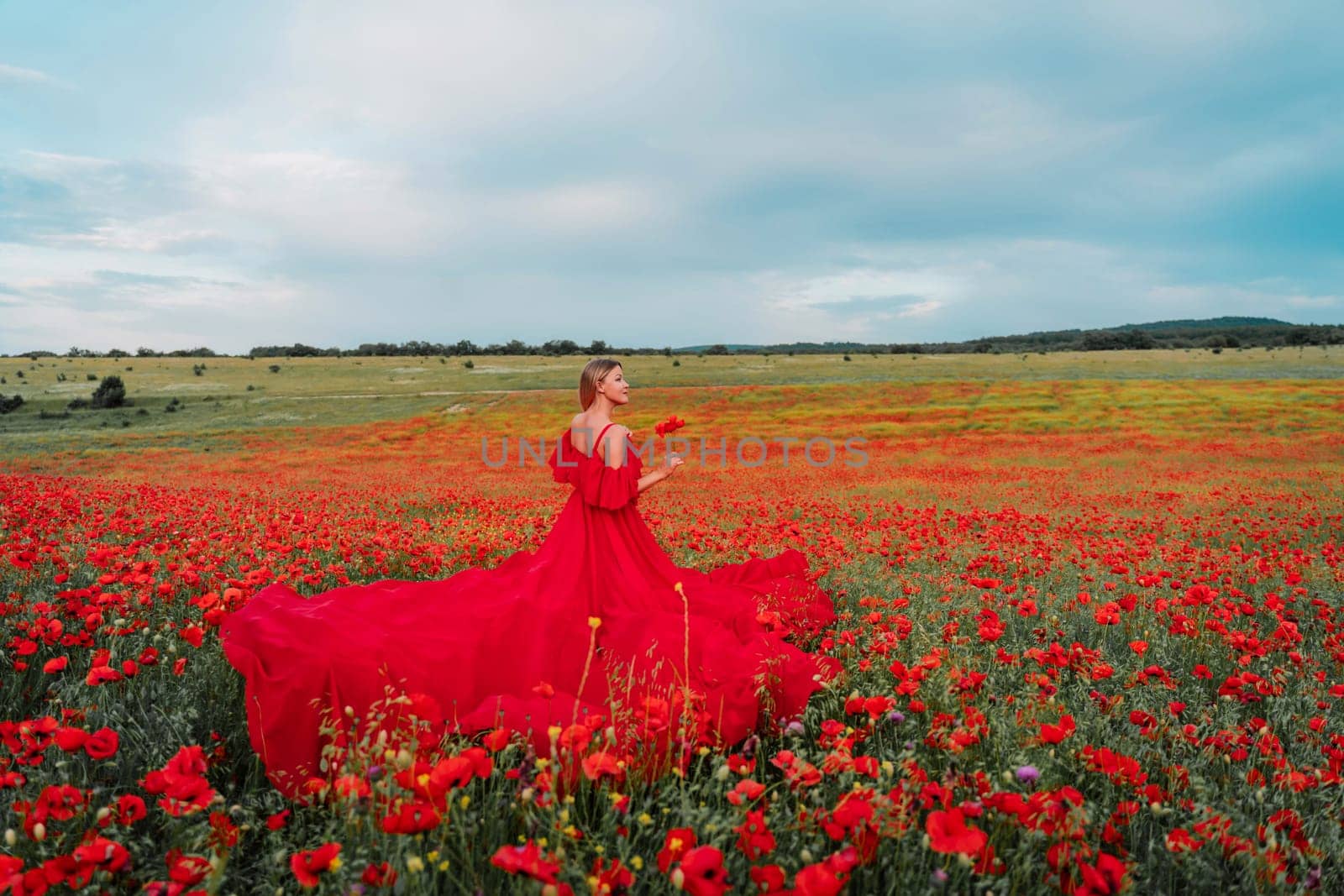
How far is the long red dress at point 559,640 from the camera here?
3.16 metres

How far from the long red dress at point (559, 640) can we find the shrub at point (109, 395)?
3658 centimetres

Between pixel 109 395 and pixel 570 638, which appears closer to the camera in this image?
pixel 570 638

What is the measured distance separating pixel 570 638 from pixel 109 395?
3904 centimetres

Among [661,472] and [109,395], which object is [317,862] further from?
[109,395]

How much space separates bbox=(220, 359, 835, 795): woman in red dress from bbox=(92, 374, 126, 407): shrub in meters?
36.6

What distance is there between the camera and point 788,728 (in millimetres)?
2451

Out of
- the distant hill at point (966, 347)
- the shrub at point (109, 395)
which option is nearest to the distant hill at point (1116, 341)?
the distant hill at point (966, 347)

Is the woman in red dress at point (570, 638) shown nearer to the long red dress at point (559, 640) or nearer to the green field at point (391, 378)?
the long red dress at point (559, 640)

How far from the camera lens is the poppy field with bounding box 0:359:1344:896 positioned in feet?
6.40

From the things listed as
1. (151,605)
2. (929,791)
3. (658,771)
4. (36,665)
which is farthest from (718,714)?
(151,605)

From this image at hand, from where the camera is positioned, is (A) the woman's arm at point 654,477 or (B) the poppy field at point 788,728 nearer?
(B) the poppy field at point 788,728

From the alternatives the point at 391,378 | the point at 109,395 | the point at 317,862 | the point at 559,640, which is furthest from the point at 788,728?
the point at 391,378

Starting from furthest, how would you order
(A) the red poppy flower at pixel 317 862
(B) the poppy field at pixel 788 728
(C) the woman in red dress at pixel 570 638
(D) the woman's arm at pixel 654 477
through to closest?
(D) the woman's arm at pixel 654 477 → (C) the woman in red dress at pixel 570 638 → (B) the poppy field at pixel 788 728 → (A) the red poppy flower at pixel 317 862

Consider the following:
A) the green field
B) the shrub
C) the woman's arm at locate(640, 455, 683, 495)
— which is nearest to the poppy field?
the woman's arm at locate(640, 455, 683, 495)
